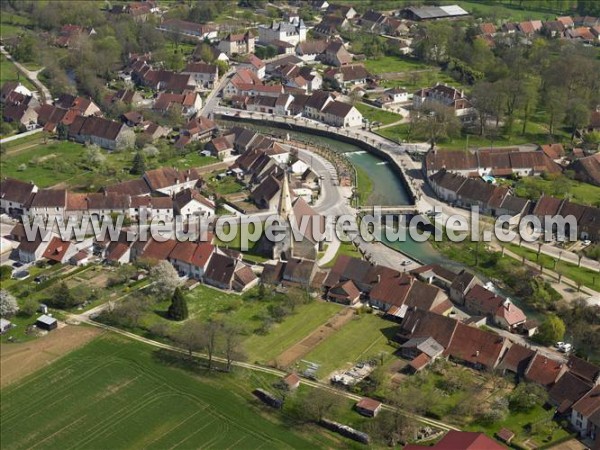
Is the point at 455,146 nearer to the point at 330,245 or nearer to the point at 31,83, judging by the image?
the point at 330,245

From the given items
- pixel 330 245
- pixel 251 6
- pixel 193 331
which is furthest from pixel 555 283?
pixel 251 6

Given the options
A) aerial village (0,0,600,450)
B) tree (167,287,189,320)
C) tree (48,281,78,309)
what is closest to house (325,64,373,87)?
aerial village (0,0,600,450)

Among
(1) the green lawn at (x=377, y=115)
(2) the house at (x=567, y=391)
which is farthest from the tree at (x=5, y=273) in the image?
(1) the green lawn at (x=377, y=115)

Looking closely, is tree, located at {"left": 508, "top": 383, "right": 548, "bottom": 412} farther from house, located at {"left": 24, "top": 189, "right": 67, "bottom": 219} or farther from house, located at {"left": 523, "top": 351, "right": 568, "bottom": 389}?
house, located at {"left": 24, "top": 189, "right": 67, "bottom": 219}

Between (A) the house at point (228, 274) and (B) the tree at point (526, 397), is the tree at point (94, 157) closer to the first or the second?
(A) the house at point (228, 274)

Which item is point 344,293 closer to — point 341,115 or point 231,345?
point 231,345

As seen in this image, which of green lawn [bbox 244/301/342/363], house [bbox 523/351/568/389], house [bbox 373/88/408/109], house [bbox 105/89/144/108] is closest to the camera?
house [bbox 523/351/568/389]

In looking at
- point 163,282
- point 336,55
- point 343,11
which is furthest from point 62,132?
point 343,11
